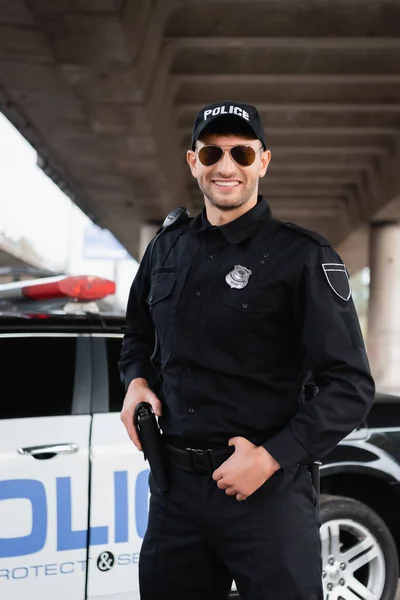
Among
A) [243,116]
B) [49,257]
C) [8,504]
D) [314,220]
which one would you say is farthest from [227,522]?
[49,257]

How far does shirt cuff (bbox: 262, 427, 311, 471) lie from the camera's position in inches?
69.6

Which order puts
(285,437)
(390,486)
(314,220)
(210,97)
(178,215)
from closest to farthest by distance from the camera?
(285,437), (178,215), (390,486), (210,97), (314,220)

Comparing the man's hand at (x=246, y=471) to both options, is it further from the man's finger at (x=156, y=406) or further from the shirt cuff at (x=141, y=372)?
the shirt cuff at (x=141, y=372)

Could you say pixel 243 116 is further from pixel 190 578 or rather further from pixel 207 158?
pixel 190 578

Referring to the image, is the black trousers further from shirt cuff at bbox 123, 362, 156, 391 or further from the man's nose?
the man's nose

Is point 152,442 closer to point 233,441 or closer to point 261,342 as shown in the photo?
point 233,441

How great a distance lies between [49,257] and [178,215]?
142ft

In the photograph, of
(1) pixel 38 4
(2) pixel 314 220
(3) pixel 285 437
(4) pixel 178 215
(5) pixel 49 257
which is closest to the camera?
(3) pixel 285 437

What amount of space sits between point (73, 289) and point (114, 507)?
1.02 meters

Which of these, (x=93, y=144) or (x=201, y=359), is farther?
(x=93, y=144)

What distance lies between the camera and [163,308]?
208 cm

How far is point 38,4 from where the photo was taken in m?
6.57

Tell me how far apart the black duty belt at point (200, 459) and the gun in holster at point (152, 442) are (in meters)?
0.05

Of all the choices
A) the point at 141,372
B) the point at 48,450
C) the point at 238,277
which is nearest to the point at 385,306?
the point at 48,450
